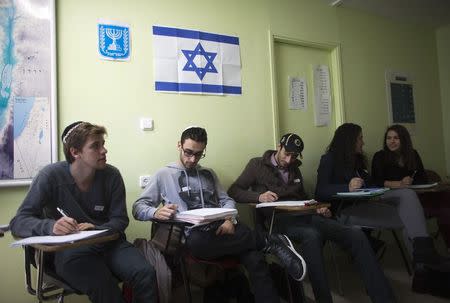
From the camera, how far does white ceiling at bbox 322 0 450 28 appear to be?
3.22m

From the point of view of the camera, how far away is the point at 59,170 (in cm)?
158

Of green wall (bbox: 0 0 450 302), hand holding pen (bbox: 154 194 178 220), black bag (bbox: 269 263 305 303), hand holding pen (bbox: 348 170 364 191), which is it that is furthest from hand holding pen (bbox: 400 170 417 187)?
hand holding pen (bbox: 154 194 178 220)

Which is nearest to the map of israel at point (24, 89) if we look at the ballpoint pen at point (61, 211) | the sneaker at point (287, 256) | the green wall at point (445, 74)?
the ballpoint pen at point (61, 211)

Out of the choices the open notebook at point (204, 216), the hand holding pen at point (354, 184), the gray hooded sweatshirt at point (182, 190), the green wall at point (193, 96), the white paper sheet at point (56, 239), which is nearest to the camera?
the white paper sheet at point (56, 239)

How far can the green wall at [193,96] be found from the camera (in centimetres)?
206

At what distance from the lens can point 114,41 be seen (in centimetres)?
218

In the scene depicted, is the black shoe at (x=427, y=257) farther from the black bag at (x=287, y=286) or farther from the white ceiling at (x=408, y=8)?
the white ceiling at (x=408, y=8)

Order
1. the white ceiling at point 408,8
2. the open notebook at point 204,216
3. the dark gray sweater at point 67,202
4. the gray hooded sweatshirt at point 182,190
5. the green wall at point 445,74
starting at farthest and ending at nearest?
the green wall at point 445,74, the white ceiling at point 408,8, the gray hooded sweatshirt at point 182,190, the open notebook at point 204,216, the dark gray sweater at point 67,202

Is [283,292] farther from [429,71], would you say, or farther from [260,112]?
[429,71]

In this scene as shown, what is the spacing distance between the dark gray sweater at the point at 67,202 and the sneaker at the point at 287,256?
2.75 feet

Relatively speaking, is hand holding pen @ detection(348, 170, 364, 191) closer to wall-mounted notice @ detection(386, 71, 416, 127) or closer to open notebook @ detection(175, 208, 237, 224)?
open notebook @ detection(175, 208, 237, 224)

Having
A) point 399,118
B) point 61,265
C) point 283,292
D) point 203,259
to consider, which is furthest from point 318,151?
point 61,265

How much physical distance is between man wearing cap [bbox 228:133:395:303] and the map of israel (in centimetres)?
134

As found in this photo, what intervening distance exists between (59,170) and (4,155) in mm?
555
